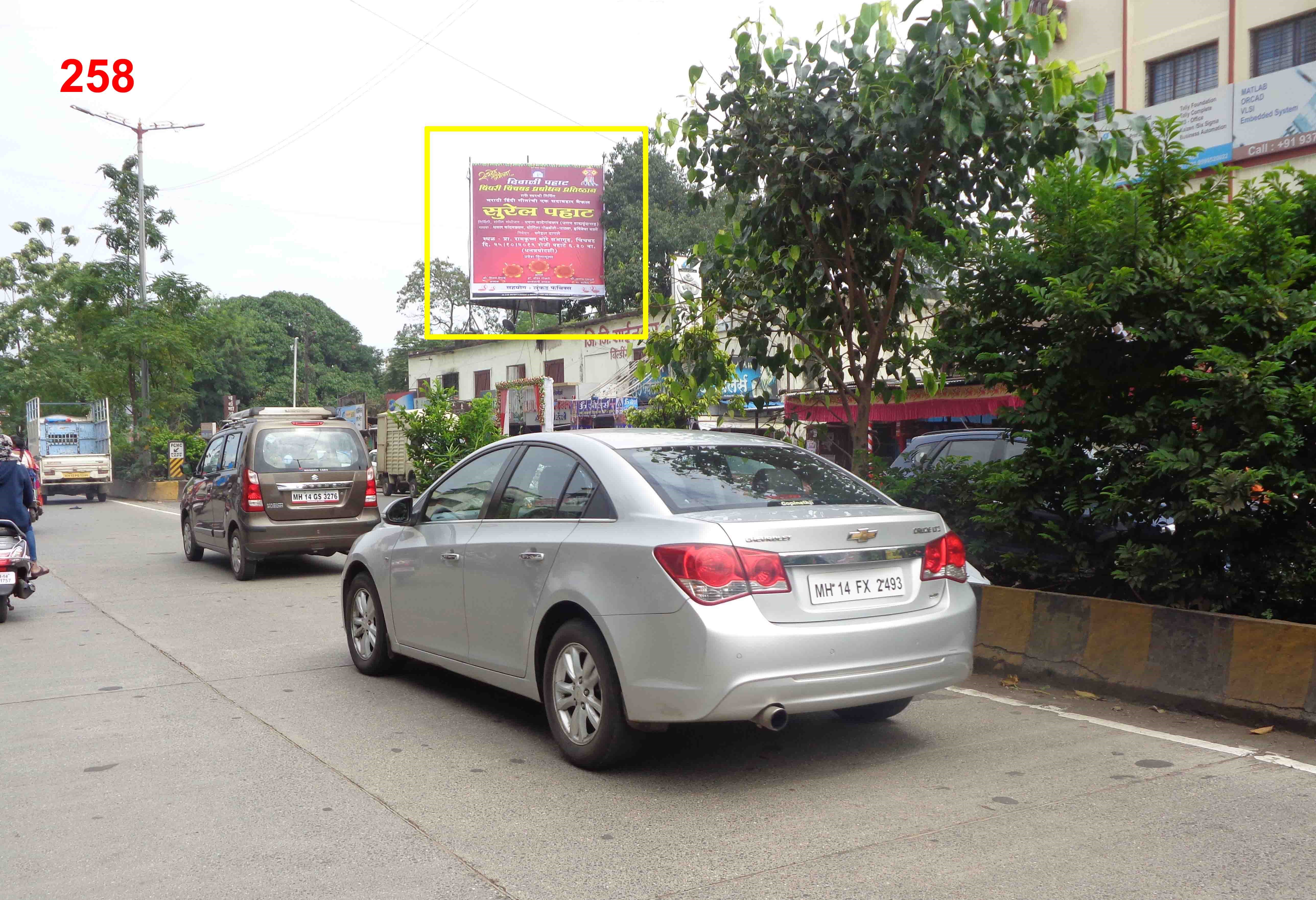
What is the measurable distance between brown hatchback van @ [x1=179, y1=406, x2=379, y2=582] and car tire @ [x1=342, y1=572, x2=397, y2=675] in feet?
17.9

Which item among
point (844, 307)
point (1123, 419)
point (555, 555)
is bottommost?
point (555, 555)

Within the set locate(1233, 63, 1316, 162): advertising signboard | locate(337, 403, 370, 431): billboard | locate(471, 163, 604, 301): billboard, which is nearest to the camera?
locate(1233, 63, 1316, 162): advertising signboard

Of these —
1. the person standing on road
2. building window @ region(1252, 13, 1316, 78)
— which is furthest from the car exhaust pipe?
building window @ region(1252, 13, 1316, 78)

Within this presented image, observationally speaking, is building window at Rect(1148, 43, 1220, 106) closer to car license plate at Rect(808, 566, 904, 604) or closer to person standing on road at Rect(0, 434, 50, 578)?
car license plate at Rect(808, 566, 904, 604)

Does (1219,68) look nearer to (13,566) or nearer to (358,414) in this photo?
(13,566)

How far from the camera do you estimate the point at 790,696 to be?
4.45m

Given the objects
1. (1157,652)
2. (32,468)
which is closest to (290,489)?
(1157,652)

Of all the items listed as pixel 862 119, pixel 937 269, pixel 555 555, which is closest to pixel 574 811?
pixel 555 555

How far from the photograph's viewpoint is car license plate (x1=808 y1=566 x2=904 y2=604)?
459cm

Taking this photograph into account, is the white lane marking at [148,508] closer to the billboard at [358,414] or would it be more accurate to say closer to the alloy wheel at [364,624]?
the billboard at [358,414]

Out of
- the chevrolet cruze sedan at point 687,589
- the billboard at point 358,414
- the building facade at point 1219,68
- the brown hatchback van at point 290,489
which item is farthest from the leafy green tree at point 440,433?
the billboard at point 358,414

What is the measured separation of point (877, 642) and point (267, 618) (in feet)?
22.3

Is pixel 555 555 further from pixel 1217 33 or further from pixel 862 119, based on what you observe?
pixel 1217 33

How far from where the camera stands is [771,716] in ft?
14.5
